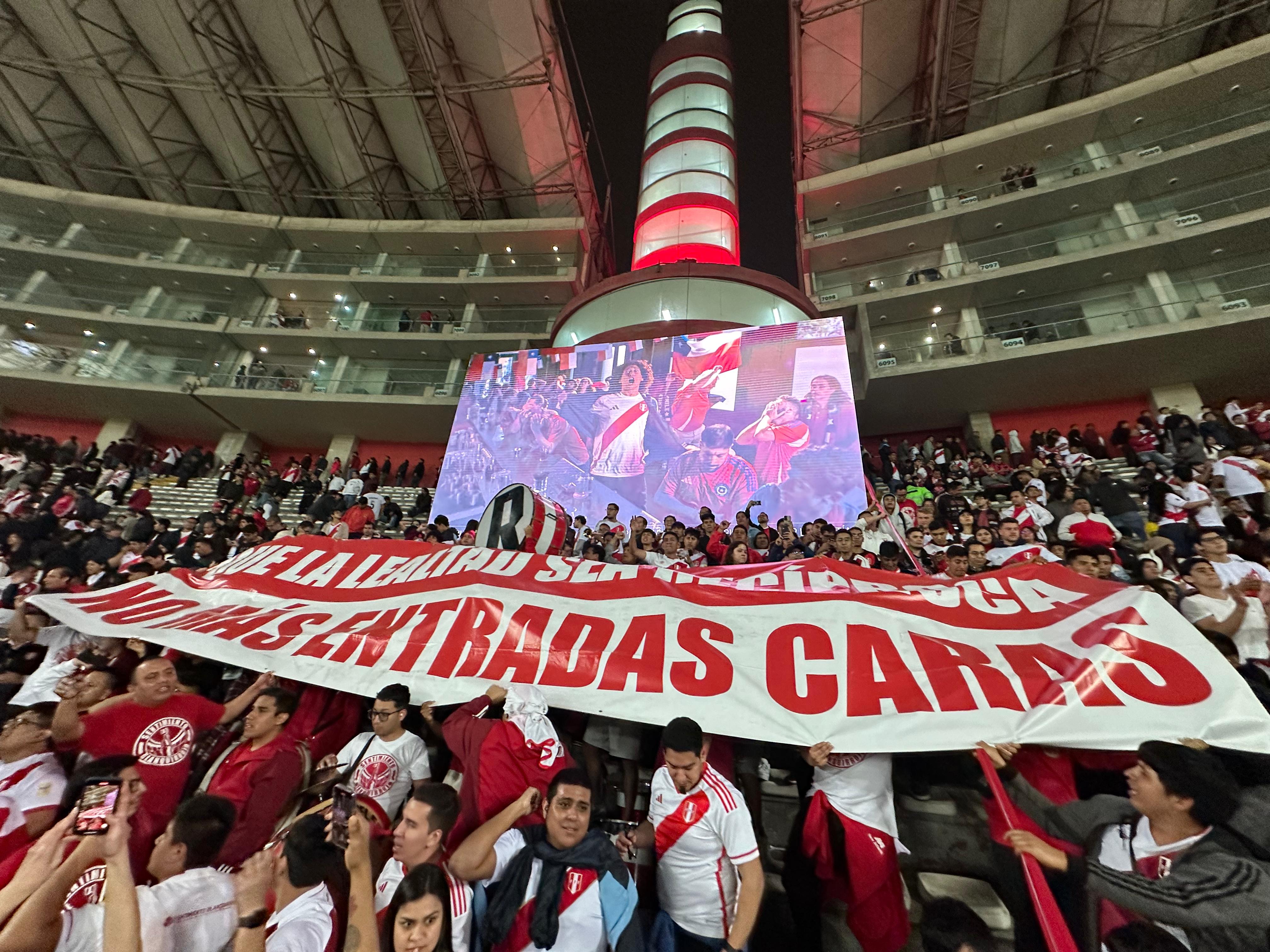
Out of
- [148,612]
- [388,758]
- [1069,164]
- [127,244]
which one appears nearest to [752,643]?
[388,758]

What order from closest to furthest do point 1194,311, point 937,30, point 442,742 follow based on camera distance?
point 442,742, point 1194,311, point 937,30

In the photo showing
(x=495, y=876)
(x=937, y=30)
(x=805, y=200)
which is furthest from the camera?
(x=805, y=200)

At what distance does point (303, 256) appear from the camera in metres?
21.9

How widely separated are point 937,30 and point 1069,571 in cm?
1932

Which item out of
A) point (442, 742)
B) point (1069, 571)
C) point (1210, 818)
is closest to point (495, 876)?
point (442, 742)

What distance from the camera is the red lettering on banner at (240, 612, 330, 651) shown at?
3.63 metres

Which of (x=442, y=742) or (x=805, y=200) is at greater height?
(x=805, y=200)

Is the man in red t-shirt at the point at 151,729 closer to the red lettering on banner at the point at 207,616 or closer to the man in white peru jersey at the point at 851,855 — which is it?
the red lettering on banner at the point at 207,616

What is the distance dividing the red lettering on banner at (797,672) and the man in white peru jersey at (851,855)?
0.24 metres

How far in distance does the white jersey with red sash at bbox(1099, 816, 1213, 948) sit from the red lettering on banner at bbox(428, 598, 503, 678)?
3045 mm

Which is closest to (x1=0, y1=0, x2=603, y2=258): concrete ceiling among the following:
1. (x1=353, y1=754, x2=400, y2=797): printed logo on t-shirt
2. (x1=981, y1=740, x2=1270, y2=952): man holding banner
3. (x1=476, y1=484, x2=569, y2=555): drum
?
(x1=476, y1=484, x2=569, y2=555): drum

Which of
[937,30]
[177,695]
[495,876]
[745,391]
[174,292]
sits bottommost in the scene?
[495,876]

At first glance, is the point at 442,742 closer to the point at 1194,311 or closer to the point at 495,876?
the point at 495,876

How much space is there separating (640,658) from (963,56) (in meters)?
22.1
